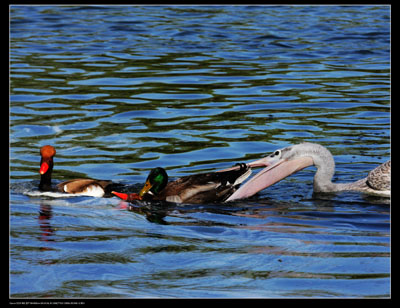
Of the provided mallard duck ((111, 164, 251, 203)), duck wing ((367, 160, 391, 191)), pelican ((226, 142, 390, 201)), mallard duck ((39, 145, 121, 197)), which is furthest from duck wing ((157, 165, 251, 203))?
duck wing ((367, 160, 391, 191))

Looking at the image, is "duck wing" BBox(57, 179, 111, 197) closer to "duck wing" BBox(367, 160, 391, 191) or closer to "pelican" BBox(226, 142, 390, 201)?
"pelican" BBox(226, 142, 390, 201)

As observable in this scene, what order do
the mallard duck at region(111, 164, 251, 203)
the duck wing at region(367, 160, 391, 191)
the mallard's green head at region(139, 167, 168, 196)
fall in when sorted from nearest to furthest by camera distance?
the duck wing at region(367, 160, 391, 191) < the mallard duck at region(111, 164, 251, 203) < the mallard's green head at region(139, 167, 168, 196)

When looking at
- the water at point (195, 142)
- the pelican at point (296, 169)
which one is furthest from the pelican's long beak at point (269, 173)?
the water at point (195, 142)

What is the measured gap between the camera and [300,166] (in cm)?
944

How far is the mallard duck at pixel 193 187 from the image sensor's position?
899cm

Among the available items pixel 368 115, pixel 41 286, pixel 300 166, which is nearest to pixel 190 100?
pixel 368 115

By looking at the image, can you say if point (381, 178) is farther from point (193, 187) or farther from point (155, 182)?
point (155, 182)

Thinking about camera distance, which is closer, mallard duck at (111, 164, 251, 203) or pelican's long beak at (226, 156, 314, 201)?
mallard duck at (111, 164, 251, 203)

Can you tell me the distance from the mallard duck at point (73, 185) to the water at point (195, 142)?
104mm

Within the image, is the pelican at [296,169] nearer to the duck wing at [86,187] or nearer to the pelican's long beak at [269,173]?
the pelican's long beak at [269,173]

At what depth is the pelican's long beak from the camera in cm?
920

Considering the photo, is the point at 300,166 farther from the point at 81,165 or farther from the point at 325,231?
the point at 81,165
